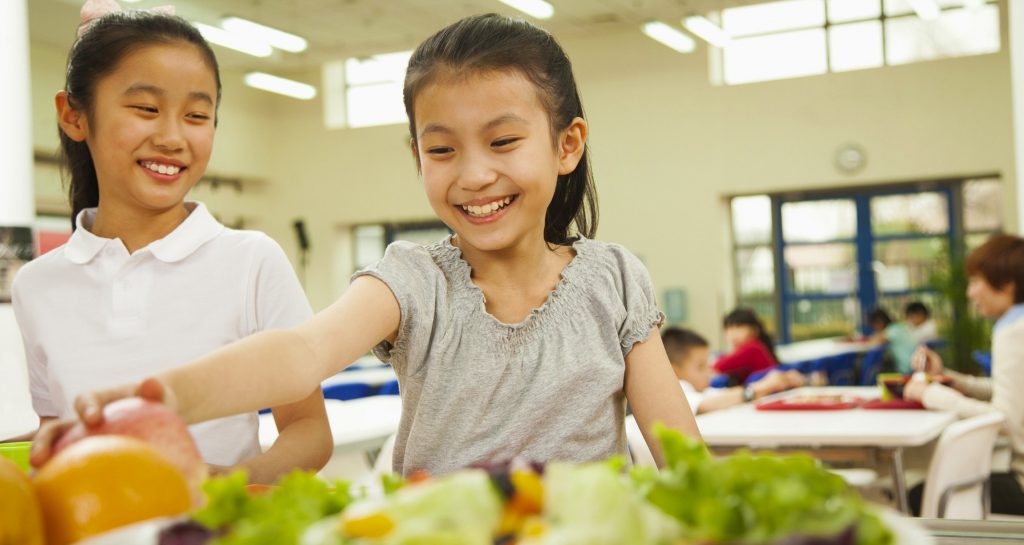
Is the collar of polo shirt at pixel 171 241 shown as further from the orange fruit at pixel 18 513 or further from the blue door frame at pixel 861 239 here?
the blue door frame at pixel 861 239

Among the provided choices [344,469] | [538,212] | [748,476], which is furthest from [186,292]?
[344,469]

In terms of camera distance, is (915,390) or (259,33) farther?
(259,33)

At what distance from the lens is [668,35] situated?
1105 centimetres

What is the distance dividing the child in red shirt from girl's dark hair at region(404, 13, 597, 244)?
18.9ft

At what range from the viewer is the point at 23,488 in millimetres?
560

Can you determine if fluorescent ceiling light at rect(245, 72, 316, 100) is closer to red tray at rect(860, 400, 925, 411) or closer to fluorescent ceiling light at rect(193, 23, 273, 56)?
fluorescent ceiling light at rect(193, 23, 273, 56)

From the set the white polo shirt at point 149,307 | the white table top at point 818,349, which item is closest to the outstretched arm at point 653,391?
the white polo shirt at point 149,307

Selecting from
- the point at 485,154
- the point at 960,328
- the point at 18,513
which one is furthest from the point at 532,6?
the point at 18,513

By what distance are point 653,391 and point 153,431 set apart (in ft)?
2.37

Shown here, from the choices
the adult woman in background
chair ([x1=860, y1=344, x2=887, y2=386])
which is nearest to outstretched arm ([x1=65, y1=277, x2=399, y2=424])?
the adult woman in background

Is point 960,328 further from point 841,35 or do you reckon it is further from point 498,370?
point 498,370

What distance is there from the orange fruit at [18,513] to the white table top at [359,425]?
2537 millimetres

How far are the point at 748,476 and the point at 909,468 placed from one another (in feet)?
15.6

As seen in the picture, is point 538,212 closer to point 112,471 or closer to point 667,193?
point 112,471
